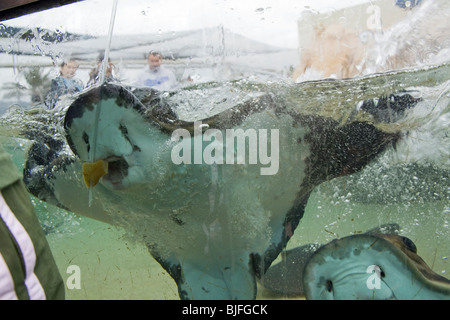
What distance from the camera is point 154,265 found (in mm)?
2006

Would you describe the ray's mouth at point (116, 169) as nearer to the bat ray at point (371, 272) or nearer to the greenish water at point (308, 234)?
the greenish water at point (308, 234)

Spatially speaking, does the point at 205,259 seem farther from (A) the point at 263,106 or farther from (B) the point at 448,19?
(B) the point at 448,19

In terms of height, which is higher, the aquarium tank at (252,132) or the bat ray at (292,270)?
the aquarium tank at (252,132)

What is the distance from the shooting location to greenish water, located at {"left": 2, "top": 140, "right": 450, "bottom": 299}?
1867mm

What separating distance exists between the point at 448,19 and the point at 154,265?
6.16ft

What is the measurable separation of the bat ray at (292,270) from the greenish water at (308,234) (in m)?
0.03

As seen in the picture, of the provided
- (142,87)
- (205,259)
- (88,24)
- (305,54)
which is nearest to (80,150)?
(142,87)

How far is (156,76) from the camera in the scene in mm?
1737

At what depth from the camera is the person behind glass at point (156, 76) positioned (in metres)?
1.73

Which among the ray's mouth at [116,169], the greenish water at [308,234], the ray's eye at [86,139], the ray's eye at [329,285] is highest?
the ray's eye at [86,139]

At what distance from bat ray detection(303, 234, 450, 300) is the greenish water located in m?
0.09

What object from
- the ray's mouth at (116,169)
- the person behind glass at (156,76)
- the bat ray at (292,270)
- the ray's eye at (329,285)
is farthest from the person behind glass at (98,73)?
the ray's eye at (329,285)

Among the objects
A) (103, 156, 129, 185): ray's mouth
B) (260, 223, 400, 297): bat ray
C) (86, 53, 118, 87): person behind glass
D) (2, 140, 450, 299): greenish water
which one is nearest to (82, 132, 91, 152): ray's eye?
(103, 156, 129, 185): ray's mouth

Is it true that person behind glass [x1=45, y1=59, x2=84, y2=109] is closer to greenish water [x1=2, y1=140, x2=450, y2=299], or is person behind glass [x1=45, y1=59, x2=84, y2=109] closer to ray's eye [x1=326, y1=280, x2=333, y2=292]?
greenish water [x1=2, y1=140, x2=450, y2=299]
